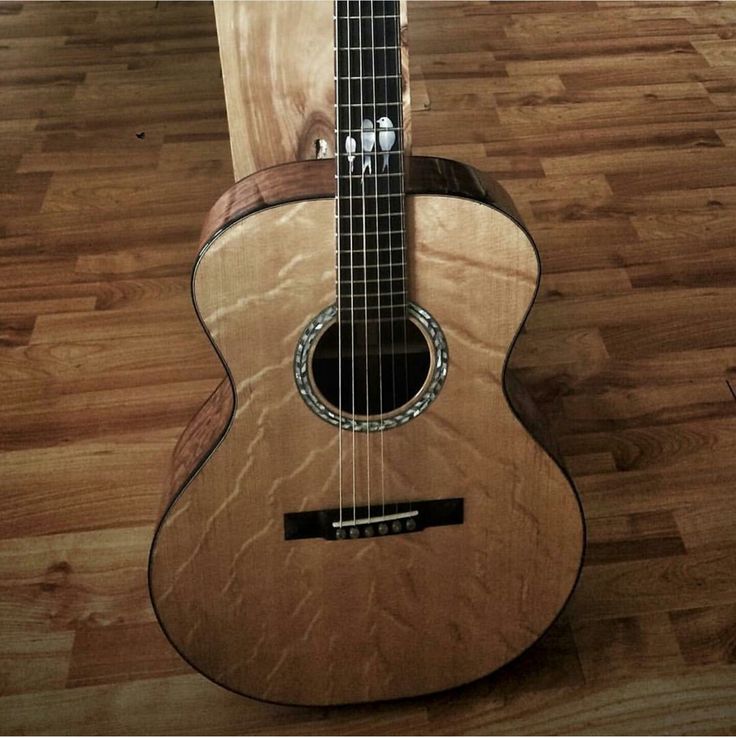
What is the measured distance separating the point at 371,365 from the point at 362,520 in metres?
0.19

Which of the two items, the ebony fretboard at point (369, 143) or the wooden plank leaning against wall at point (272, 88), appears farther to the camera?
the wooden plank leaning against wall at point (272, 88)

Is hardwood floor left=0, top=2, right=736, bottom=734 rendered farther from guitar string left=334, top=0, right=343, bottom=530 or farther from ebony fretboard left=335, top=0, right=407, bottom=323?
ebony fretboard left=335, top=0, right=407, bottom=323

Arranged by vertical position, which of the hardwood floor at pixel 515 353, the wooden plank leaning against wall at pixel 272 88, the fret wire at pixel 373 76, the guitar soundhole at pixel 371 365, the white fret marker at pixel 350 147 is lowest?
the hardwood floor at pixel 515 353

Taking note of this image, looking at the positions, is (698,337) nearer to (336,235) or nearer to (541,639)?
(541,639)

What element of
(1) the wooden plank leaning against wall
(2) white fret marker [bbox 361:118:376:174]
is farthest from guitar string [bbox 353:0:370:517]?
(1) the wooden plank leaning against wall

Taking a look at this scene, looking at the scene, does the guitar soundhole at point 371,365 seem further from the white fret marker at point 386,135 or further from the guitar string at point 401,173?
the white fret marker at point 386,135

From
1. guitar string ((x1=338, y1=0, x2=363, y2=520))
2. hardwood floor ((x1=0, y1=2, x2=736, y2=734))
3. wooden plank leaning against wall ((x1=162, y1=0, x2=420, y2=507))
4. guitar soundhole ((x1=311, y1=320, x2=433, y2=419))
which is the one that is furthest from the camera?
hardwood floor ((x1=0, y1=2, x2=736, y2=734))

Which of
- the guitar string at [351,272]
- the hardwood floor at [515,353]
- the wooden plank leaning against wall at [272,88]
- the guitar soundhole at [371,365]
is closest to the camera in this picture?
the guitar string at [351,272]

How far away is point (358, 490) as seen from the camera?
107cm

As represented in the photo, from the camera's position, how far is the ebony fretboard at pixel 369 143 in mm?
890

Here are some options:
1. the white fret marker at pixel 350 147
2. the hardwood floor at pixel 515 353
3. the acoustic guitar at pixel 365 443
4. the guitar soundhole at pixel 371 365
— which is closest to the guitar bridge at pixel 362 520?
the acoustic guitar at pixel 365 443

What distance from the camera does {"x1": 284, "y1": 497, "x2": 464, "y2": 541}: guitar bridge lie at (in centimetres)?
107

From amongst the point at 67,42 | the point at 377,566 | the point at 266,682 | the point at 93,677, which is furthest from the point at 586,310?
the point at 67,42

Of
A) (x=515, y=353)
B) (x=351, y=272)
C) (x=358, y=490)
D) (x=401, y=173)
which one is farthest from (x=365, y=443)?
(x=515, y=353)
